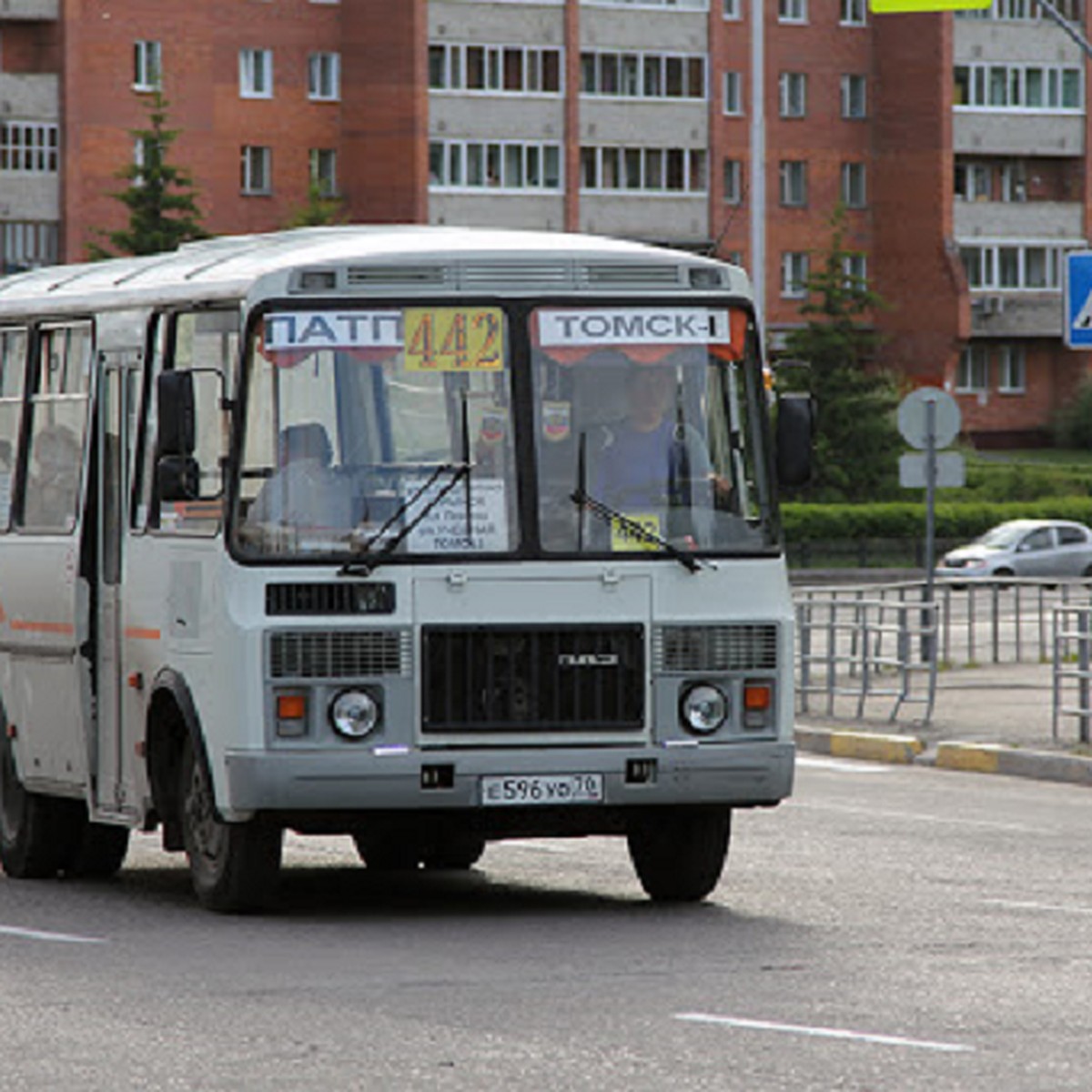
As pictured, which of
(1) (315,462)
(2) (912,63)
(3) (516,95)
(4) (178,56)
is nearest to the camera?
(1) (315,462)

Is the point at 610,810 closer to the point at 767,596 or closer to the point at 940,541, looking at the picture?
the point at 767,596

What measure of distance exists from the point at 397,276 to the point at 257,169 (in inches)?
3146

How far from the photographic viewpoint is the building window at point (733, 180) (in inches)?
4026

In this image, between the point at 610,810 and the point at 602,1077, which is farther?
the point at 610,810

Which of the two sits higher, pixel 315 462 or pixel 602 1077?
pixel 315 462

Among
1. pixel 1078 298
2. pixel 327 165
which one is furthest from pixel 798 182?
pixel 1078 298

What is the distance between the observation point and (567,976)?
12312 mm

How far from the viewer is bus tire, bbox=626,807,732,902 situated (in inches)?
599

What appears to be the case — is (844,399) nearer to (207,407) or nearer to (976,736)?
(976,736)

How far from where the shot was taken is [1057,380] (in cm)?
10800

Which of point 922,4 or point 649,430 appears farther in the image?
point 922,4

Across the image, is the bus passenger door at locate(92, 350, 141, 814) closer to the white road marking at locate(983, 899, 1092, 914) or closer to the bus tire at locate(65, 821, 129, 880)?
the bus tire at locate(65, 821, 129, 880)

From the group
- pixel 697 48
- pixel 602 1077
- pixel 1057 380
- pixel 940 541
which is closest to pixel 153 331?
pixel 602 1077

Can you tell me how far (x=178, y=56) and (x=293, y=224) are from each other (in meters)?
8.21
